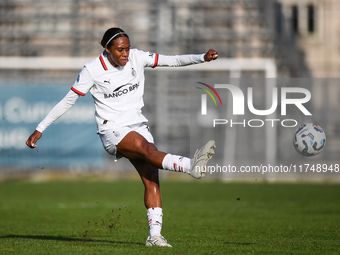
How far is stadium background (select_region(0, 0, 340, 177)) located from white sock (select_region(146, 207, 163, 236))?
12960mm

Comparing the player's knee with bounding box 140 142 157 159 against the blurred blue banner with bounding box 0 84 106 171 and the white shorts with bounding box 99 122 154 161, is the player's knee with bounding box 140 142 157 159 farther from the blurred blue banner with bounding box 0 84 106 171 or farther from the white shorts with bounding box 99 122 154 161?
the blurred blue banner with bounding box 0 84 106 171

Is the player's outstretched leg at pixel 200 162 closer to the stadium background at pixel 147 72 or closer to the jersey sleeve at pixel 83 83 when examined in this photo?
the jersey sleeve at pixel 83 83

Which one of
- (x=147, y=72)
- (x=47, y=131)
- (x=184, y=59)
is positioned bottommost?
(x=47, y=131)

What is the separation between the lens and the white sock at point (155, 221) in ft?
20.7

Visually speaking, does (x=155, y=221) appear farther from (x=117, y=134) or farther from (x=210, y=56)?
(x=210, y=56)

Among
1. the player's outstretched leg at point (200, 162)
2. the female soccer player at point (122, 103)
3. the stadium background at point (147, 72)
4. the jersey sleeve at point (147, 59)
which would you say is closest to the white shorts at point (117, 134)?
the female soccer player at point (122, 103)

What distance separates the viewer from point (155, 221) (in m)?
6.36

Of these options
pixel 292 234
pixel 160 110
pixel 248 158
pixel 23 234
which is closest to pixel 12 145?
pixel 160 110

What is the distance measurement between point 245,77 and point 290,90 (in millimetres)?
2307

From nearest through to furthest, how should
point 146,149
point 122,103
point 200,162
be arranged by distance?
point 200,162
point 146,149
point 122,103

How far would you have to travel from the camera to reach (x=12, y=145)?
19.4 m

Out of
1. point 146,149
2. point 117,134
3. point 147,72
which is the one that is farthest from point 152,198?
point 147,72

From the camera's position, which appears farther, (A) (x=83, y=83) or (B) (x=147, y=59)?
(B) (x=147, y=59)

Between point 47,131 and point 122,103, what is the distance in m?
13.4
